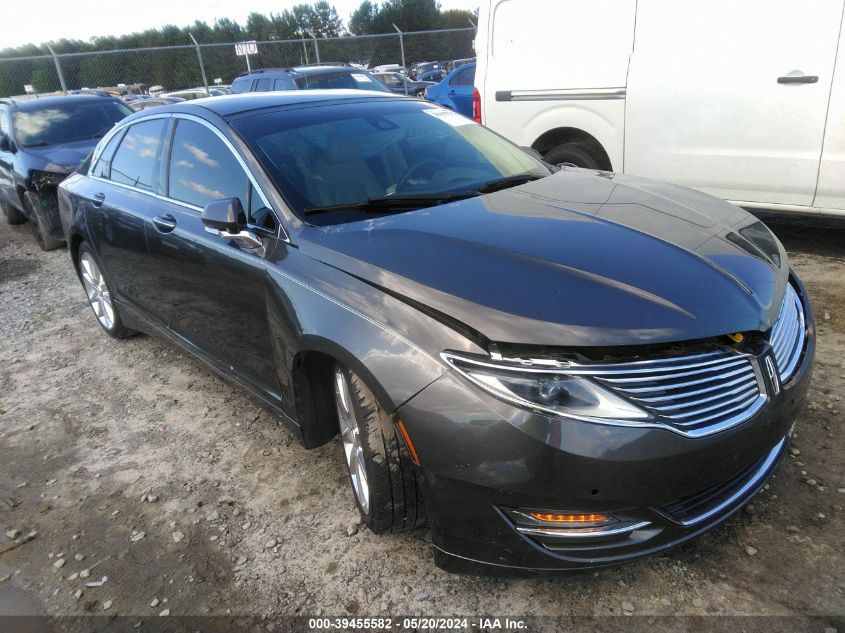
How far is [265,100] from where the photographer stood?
10.8 feet

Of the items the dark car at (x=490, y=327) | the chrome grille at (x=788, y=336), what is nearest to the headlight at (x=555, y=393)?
the dark car at (x=490, y=327)

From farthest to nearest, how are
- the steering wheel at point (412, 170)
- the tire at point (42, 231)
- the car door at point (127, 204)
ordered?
the tire at point (42, 231) < the car door at point (127, 204) < the steering wheel at point (412, 170)

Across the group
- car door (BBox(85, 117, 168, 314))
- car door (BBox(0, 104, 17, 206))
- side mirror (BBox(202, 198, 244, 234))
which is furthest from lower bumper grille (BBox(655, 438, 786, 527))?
car door (BBox(0, 104, 17, 206))

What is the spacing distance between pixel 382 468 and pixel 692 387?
3.30ft

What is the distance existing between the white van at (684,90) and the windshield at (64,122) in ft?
16.5

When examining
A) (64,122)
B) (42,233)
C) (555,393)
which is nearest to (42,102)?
(64,122)

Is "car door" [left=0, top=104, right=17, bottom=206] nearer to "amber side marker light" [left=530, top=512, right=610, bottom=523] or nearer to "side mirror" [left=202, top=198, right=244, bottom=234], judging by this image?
"side mirror" [left=202, top=198, right=244, bottom=234]

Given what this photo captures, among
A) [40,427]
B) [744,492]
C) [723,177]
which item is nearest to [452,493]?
[744,492]

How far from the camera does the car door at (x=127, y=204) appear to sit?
3627mm

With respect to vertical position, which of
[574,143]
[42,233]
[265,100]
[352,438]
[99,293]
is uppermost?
[265,100]

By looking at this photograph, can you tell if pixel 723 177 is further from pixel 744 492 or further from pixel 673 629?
pixel 673 629

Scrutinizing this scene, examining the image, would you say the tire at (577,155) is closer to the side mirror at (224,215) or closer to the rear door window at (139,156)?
the rear door window at (139,156)

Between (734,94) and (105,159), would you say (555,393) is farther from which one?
(734,94)

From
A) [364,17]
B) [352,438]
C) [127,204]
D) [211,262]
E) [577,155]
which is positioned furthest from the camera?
[364,17]
